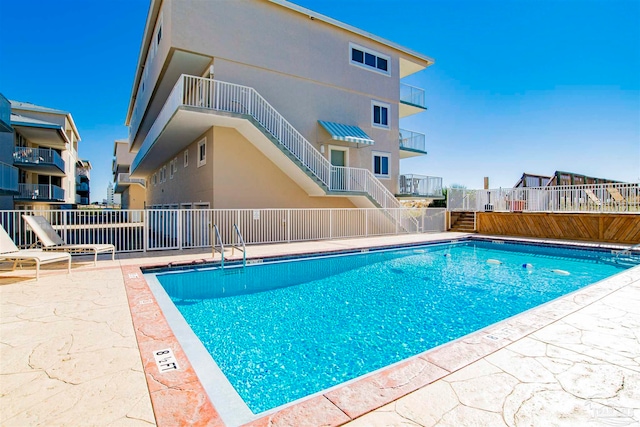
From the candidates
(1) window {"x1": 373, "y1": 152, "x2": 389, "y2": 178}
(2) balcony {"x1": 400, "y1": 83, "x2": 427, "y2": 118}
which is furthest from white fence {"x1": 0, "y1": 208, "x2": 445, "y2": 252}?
(2) balcony {"x1": 400, "y1": 83, "x2": 427, "y2": 118}

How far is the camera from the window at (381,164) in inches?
755

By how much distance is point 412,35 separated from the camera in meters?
21.5

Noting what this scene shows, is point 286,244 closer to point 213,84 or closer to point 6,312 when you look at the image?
point 213,84

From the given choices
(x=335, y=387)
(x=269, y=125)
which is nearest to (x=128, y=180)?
(x=269, y=125)

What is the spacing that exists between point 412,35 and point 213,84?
15221mm

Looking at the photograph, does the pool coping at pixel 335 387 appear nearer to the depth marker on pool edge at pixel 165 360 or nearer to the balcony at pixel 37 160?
the depth marker on pool edge at pixel 165 360

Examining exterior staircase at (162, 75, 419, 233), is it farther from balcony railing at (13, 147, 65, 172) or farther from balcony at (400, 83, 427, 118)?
balcony railing at (13, 147, 65, 172)

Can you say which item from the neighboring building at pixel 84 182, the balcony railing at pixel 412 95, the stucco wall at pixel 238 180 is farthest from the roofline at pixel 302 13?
the neighboring building at pixel 84 182

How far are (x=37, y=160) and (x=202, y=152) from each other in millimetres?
18528

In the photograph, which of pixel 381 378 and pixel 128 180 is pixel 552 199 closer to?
pixel 381 378

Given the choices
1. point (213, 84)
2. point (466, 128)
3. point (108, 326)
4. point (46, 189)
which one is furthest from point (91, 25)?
point (466, 128)

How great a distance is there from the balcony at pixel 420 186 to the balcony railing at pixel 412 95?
16.8 feet

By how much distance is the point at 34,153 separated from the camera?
24094mm

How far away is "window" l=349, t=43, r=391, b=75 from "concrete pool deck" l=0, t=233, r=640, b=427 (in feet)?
56.1
